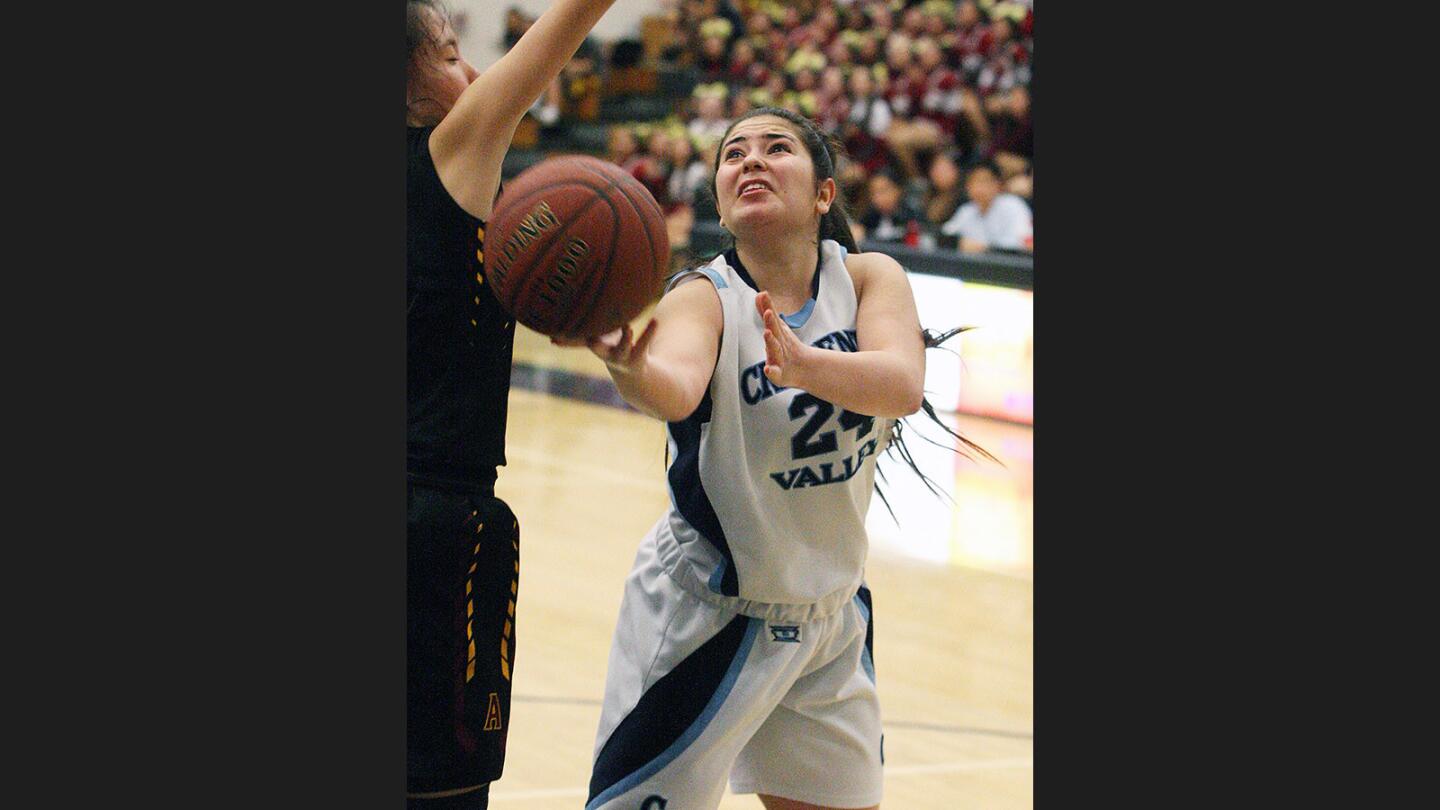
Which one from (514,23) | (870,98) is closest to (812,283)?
(870,98)

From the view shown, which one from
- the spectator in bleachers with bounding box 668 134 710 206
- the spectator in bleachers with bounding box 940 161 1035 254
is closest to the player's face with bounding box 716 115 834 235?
the spectator in bleachers with bounding box 940 161 1035 254

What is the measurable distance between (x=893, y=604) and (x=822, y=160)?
3.92 meters

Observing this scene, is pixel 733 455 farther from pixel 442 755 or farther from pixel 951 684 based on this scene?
pixel 951 684

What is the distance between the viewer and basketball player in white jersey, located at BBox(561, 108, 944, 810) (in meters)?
3.06

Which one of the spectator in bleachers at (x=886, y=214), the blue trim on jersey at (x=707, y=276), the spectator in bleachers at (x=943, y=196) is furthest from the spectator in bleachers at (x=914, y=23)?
the blue trim on jersey at (x=707, y=276)

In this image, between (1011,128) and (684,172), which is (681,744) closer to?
(1011,128)

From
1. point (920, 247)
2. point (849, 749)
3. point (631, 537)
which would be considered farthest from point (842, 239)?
point (920, 247)

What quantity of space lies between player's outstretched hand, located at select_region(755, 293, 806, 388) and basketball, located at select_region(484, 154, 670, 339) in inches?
7.5

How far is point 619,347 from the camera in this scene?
2510 millimetres

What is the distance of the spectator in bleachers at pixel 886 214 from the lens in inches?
517

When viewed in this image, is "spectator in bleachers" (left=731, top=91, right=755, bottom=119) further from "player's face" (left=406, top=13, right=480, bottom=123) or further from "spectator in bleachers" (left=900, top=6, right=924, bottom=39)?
"player's face" (left=406, top=13, right=480, bottom=123)

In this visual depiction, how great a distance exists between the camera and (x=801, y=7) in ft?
66.2

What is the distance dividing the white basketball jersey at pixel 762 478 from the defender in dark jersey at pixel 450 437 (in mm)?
367

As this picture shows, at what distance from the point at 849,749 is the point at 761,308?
994mm
